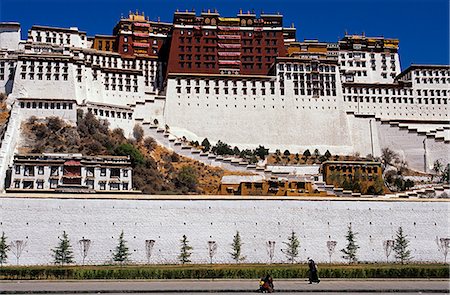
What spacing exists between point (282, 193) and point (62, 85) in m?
29.2

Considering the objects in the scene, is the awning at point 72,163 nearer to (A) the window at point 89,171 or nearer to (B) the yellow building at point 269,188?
(A) the window at point 89,171

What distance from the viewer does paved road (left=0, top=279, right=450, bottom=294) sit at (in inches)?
906

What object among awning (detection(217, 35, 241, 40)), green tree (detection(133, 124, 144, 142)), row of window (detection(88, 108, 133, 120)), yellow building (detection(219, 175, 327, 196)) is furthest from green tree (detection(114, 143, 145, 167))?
awning (detection(217, 35, 241, 40))

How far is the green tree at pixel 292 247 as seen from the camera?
38.9 metres

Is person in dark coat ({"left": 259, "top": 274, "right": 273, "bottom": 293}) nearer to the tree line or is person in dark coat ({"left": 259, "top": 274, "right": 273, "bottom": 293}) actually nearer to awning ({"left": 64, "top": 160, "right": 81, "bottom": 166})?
the tree line

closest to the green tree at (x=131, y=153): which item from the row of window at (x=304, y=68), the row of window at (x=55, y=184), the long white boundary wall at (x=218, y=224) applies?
the row of window at (x=55, y=184)

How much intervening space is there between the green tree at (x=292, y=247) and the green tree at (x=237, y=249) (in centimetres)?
275

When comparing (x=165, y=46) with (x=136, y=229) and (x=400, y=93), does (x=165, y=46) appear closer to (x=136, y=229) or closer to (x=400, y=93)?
(x=400, y=93)

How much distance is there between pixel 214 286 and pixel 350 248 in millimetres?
16776

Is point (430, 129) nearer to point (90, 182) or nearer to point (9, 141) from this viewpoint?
point (90, 182)

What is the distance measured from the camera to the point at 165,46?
87.3 meters

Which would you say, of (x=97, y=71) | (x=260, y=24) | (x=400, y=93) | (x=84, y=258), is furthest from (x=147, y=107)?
(x=84, y=258)

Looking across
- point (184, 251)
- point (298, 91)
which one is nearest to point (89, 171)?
point (184, 251)

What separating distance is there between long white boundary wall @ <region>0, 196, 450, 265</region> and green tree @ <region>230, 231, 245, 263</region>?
0.32 meters
